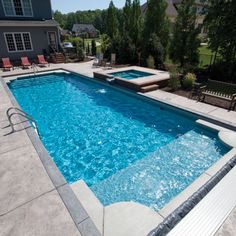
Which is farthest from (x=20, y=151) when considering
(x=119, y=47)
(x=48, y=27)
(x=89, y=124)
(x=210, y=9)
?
(x=48, y=27)

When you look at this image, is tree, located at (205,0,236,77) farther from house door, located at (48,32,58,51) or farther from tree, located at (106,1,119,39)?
house door, located at (48,32,58,51)

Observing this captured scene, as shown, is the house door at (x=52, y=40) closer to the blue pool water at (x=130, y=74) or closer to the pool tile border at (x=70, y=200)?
the blue pool water at (x=130, y=74)

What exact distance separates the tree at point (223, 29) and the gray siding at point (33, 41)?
1473 cm

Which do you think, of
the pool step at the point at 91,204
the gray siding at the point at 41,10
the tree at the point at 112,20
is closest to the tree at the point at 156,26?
the tree at the point at 112,20

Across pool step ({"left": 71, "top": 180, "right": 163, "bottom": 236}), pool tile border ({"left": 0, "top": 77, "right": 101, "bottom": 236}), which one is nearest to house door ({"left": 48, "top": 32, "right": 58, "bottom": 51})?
pool tile border ({"left": 0, "top": 77, "right": 101, "bottom": 236})

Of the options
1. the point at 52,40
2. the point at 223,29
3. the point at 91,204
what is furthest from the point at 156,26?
the point at 91,204

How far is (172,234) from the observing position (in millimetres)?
2680

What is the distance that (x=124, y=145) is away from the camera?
6023 millimetres

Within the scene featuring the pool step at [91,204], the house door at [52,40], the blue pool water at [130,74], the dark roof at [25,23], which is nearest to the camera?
the pool step at [91,204]

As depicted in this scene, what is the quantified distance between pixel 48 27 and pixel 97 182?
60.9 ft

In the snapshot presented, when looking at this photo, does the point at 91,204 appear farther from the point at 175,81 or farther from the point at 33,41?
the point at 33,41

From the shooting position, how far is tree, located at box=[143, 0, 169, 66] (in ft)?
49.5

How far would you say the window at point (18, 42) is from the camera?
662 inches

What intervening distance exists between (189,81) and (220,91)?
2.11m
